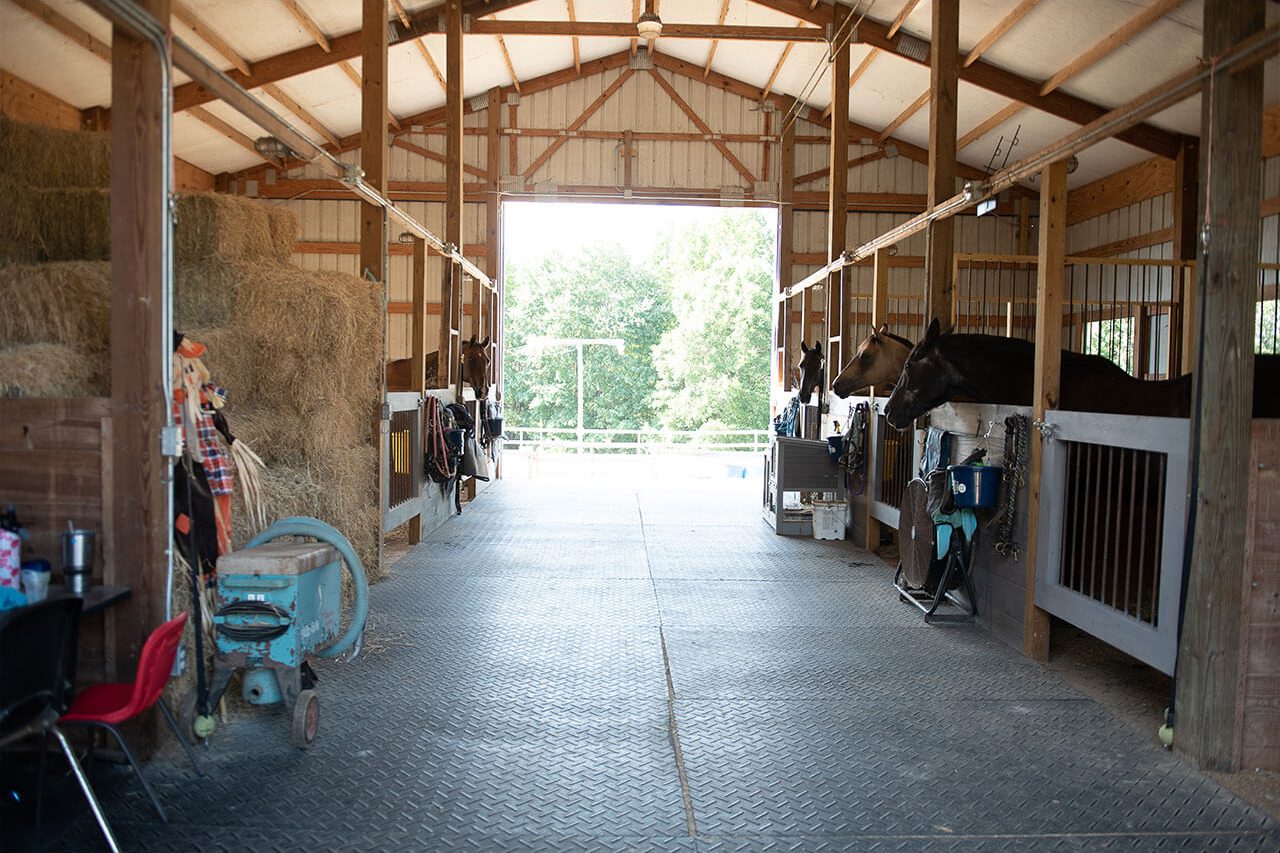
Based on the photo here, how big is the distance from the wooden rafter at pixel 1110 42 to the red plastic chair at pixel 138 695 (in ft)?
28.2

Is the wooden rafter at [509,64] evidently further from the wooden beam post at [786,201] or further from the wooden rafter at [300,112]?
the wooden beam post at [786,201]

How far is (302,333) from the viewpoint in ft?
15.5

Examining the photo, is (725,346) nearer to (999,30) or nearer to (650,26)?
(999,30)

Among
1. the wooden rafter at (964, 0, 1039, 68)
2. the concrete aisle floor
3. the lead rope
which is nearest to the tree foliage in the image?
the wooden rafter at (964, 0, 1039, 68)

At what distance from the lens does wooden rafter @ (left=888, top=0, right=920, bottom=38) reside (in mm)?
9686

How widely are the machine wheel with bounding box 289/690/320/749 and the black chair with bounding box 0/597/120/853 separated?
30.0 inches

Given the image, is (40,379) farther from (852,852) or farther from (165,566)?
(852,852)

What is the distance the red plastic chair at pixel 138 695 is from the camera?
2338 mm

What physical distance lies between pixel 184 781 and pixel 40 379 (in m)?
1.55

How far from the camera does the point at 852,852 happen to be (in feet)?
7.78

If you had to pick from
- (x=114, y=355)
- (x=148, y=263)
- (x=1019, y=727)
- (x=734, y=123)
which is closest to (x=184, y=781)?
(x=114, y=355)

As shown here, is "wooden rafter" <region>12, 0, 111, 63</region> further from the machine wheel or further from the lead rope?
the lead rope

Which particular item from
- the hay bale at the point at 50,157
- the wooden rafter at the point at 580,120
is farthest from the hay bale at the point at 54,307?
the wooden rafter at the point at 580,120

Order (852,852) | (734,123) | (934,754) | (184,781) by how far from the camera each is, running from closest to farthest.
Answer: (852,852) < (184,781) < (934,754) < (734,123)
